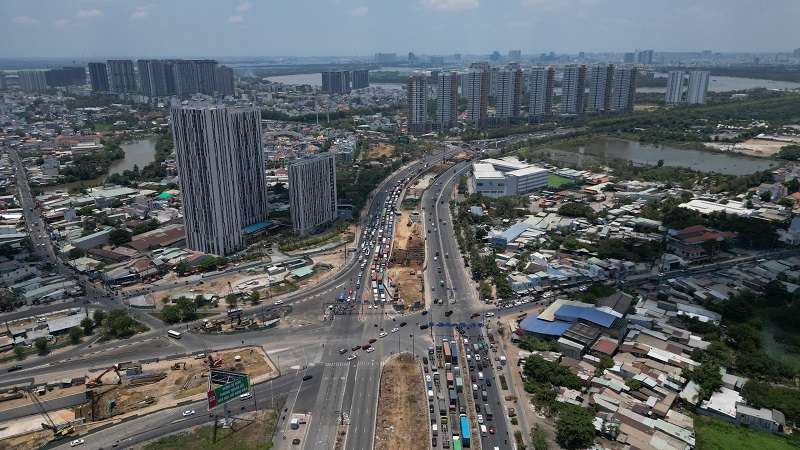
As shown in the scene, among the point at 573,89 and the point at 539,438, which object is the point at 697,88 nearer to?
the point at 573,89

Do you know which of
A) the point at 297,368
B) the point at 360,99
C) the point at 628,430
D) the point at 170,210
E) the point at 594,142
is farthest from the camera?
the point at 360,99

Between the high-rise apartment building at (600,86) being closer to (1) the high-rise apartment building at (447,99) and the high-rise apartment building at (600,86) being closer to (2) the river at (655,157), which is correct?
(2) the river at (655,157)

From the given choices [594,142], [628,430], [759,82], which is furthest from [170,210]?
[759,82]

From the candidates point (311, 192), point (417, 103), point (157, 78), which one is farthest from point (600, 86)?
point (157, 78)

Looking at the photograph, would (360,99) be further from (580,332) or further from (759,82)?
(759,82)

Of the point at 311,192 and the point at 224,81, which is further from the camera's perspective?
the point at 224,81

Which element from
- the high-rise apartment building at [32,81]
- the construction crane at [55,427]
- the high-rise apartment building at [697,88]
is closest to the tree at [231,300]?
the construction crane at [55,427]
